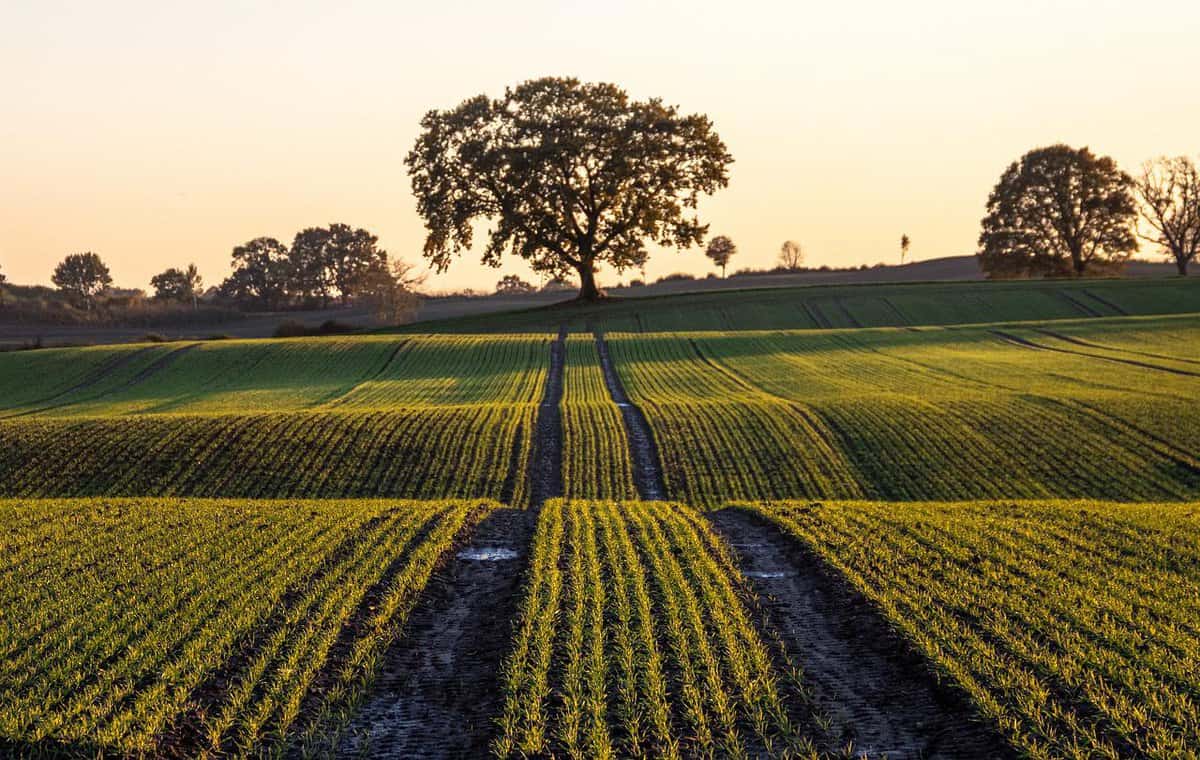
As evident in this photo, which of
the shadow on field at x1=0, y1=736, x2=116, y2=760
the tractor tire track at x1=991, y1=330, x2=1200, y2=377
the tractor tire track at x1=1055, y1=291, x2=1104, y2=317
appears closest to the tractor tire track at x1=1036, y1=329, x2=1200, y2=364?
the tractor tire track at x1=991, y1=330, x2=1200, y2=377

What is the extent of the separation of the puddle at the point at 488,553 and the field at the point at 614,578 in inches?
5.0

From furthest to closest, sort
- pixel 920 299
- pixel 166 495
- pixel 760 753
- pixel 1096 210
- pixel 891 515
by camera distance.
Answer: pixel 1096 210, pixel 920 299, pixel 166 495, pixel 891 515, pixel 760 753

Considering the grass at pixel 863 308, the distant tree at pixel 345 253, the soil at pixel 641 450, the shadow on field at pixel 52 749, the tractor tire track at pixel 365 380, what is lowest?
the soil at pixel 641 450

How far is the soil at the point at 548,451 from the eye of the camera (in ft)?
86.2

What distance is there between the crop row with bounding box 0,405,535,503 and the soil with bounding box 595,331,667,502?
13.0ft

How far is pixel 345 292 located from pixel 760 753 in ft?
445

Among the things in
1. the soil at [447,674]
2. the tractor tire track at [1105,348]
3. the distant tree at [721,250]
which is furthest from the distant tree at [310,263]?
the soil at [447,674]

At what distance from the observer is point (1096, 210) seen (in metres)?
84.2

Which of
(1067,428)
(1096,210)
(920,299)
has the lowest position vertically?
(1067,428)

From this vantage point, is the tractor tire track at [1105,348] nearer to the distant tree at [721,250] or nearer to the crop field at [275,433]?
the crop field at [275,433]

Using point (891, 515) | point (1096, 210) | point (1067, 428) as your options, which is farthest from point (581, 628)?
point (1096, 210)

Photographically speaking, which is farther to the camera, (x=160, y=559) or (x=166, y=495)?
(x=166, y=495)

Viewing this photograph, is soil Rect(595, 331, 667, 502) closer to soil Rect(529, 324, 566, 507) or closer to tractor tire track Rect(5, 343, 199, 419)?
soil Rect(529, 324, 566, 507)

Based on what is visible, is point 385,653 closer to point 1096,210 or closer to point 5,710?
point 5,710
